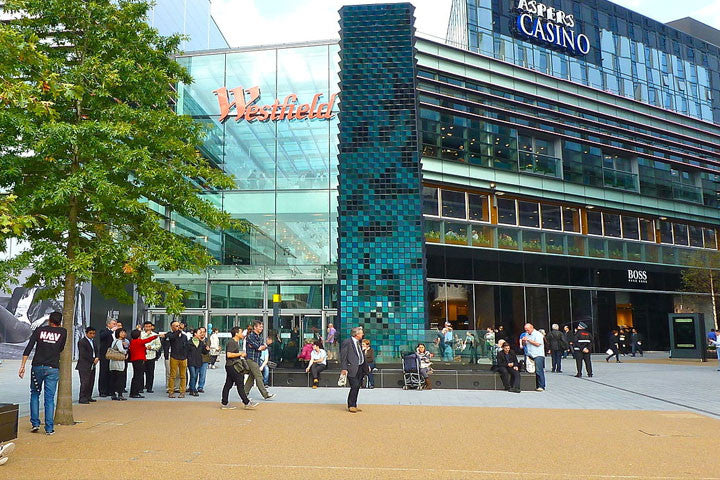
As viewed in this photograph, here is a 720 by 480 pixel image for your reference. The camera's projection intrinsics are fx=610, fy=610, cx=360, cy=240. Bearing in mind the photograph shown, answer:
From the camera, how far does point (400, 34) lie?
21.8 m

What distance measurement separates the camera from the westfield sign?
31016 mm

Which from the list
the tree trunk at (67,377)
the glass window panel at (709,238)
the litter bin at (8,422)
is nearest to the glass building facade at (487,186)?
the glass window panel at (709,238)

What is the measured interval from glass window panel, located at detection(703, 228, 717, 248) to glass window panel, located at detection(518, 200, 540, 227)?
46.0 ft

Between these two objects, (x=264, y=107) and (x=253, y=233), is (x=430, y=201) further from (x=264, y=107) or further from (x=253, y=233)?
(x=264, y=107)

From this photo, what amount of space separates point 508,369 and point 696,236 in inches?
1139

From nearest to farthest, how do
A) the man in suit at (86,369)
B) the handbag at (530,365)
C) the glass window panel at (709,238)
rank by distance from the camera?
the man in suit at (86,369)
the handbag at (530,365)
the glass window panel at (709,238)

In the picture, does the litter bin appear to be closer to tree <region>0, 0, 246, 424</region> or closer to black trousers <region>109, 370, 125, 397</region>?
tree <region>0, 0, 246, 424</region>

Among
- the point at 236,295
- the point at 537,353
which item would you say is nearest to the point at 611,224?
the point at 236,295

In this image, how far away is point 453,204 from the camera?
1180 inches

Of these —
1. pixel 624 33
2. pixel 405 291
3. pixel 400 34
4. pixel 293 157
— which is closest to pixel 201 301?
pixel 293 157

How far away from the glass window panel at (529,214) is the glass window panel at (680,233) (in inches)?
435

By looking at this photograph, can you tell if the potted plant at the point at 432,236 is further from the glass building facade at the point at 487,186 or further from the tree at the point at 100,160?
the tree at the point at 100,160

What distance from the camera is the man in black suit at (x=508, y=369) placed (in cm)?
1527

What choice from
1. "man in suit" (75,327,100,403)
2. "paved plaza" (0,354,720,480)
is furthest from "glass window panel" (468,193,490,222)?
"man in suit" (75,327,100,403)
